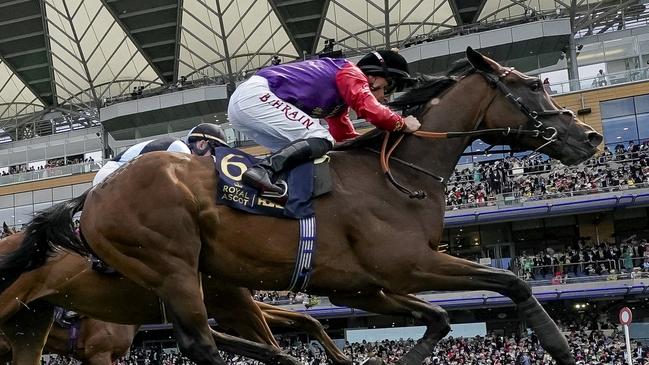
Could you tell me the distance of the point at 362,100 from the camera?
501cm

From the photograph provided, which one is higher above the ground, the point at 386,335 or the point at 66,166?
the point at 66,166

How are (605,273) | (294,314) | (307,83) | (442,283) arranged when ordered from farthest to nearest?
(605,273) → (294,314) → (307,83) → (442,283)

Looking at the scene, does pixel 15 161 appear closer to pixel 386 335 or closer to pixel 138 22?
pixel 138 22

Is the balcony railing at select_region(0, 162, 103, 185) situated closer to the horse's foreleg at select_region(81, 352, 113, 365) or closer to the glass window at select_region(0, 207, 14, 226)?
the glass window at select_region(0, 207, 14, 226)

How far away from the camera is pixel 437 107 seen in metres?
5.44

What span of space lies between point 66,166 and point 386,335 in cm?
2222

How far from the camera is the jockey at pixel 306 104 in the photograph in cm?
502

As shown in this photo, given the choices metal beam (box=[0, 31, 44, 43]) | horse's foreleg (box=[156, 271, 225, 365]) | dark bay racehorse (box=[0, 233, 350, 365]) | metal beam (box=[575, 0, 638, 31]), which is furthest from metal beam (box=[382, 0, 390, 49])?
horse's foreleg (box=[156, 271, 225, 365])

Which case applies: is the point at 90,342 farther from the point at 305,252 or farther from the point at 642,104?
the point at 642,104

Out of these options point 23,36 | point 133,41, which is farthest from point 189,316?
point 23,36

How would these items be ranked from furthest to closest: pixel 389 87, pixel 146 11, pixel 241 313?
pixel 146 11 → pixel 241 313 → pixel 389 87

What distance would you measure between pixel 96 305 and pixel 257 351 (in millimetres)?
1782

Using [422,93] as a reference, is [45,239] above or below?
below

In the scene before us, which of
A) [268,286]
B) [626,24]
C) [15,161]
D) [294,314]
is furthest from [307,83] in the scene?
[15,161]
